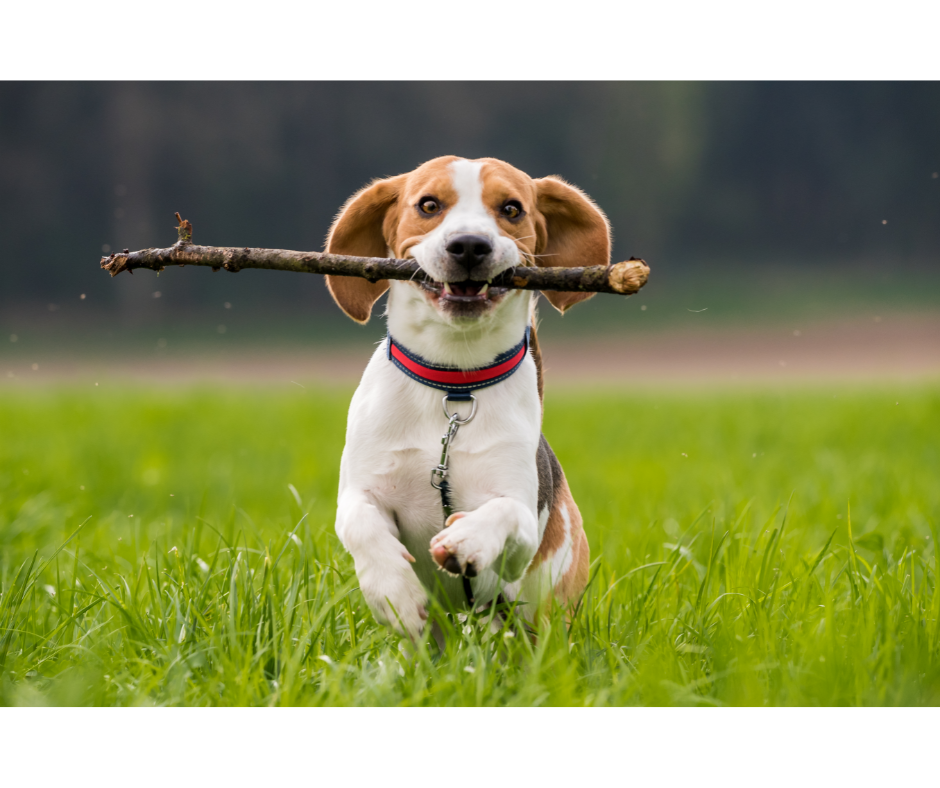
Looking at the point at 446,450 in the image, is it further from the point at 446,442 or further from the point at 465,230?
the point at 465,230

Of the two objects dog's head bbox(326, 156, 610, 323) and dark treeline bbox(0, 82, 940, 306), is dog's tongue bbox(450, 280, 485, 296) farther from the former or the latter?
dark treeline bbox(0, 82, 940, 306)

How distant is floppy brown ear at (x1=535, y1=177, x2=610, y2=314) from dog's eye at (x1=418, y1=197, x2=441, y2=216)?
438 mm

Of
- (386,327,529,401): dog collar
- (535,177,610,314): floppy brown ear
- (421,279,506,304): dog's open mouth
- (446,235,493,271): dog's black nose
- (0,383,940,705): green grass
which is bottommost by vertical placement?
(0,383,940,705): green grass

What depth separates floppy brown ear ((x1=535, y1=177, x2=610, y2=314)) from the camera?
10.9 ft

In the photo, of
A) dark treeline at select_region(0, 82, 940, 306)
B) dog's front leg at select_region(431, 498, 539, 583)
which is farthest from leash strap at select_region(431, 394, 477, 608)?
dark treeline at select_region(0, 82, 940, 306)

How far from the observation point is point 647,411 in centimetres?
996

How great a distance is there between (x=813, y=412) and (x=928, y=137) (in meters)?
2.90

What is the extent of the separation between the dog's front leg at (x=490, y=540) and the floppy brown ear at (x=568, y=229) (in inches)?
35.5

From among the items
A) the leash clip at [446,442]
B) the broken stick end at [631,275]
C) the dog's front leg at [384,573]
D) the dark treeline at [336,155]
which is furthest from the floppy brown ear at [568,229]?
the dark treeline at [336,155]

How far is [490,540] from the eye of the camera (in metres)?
2.56

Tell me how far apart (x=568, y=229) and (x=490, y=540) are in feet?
4.46

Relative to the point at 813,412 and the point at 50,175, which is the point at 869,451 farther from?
the point at 50,175

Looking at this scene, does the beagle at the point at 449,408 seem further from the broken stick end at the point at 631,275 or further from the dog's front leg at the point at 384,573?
the broken stick end at the point at 631,275
